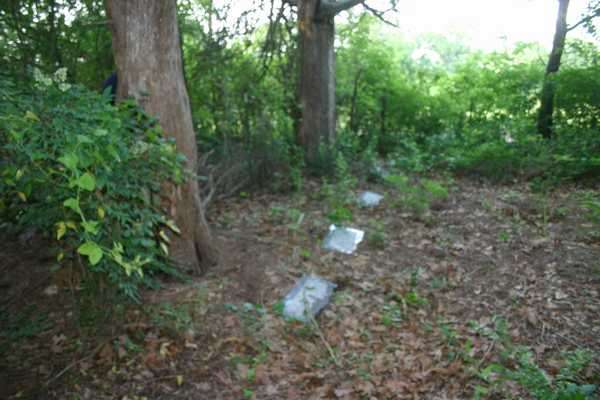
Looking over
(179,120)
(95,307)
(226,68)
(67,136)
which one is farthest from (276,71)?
(67,136)

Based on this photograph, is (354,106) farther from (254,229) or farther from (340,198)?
(254,229)

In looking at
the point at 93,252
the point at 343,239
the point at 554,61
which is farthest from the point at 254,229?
the point at 554,61

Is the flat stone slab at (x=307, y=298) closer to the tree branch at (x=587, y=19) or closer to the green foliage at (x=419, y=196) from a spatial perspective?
the green foliage at (x=419, y=196)

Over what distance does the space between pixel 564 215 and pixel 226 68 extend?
536 centimetres

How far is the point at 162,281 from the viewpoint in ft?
13.8

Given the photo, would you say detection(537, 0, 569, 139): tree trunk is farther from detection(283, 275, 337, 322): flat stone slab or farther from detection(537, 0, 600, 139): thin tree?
detection(283, 275, 337, 322): flat stone slab

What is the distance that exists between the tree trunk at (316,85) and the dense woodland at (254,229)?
36mm

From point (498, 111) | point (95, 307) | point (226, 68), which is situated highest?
point (226, 68)

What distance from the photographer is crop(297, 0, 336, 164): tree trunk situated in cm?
795

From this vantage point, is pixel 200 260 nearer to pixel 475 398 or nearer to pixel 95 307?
pixel 95 307

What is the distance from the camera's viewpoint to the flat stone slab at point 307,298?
3.98 meters

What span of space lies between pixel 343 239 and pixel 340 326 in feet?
5.23

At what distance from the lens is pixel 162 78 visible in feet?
12.7

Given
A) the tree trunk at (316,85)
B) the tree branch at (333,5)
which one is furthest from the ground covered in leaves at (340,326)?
the tree branch at (333,5)
